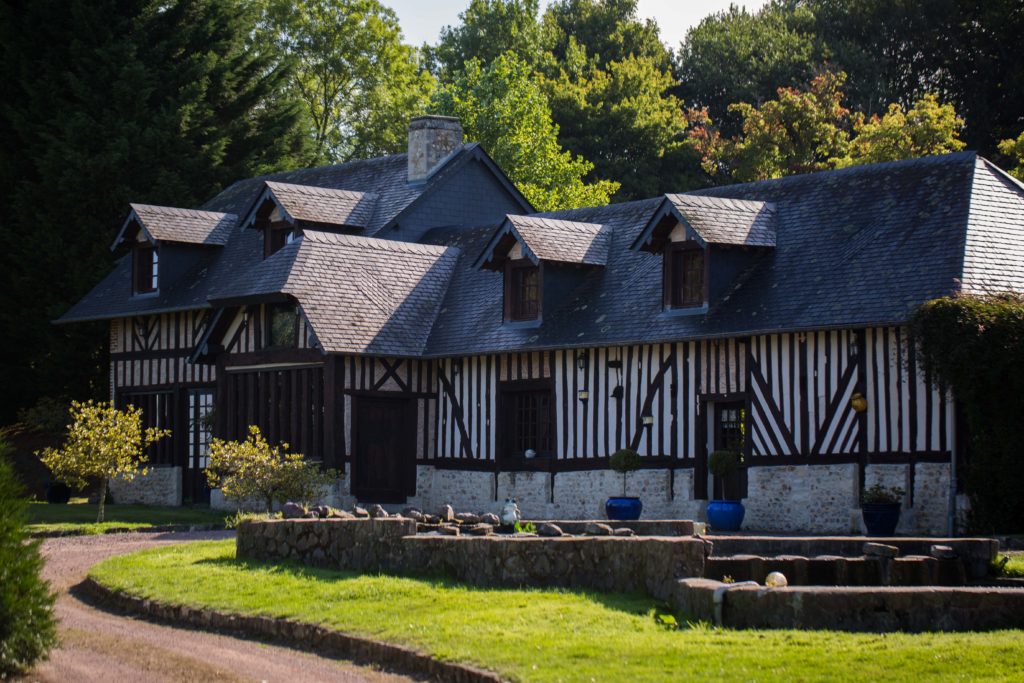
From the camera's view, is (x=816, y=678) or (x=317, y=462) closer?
(x=816, y=678)

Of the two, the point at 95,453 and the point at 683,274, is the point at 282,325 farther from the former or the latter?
the point at 683,274

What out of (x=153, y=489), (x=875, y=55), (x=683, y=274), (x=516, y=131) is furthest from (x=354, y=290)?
(x=875, y=55)

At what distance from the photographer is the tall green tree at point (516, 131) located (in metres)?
47.0

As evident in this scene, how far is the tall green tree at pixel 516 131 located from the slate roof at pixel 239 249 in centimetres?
978

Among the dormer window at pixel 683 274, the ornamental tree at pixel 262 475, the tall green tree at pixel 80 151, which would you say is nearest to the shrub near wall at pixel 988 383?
the dormer window at pixel 683 274

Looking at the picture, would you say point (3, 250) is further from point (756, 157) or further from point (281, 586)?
point (281, 586)

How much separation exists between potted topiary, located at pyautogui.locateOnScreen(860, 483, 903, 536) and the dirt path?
10518mm

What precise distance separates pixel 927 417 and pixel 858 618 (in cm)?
1041

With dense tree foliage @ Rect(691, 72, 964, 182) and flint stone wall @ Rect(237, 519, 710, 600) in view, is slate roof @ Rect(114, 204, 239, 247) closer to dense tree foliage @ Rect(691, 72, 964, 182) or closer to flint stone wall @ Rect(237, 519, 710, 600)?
dense tree foliage @ Rect(691, 72, 964, 182)

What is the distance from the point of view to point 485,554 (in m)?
16.1

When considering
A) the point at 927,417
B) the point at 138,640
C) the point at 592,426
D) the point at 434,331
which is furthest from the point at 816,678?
the point at 434,331

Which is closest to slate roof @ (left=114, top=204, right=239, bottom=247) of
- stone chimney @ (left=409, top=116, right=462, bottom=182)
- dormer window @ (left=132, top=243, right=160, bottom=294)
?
dormer window @ (left=132, top=243, right=160, bottom=294)

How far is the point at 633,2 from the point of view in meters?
66.6

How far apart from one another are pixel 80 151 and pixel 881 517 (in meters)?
24.3
